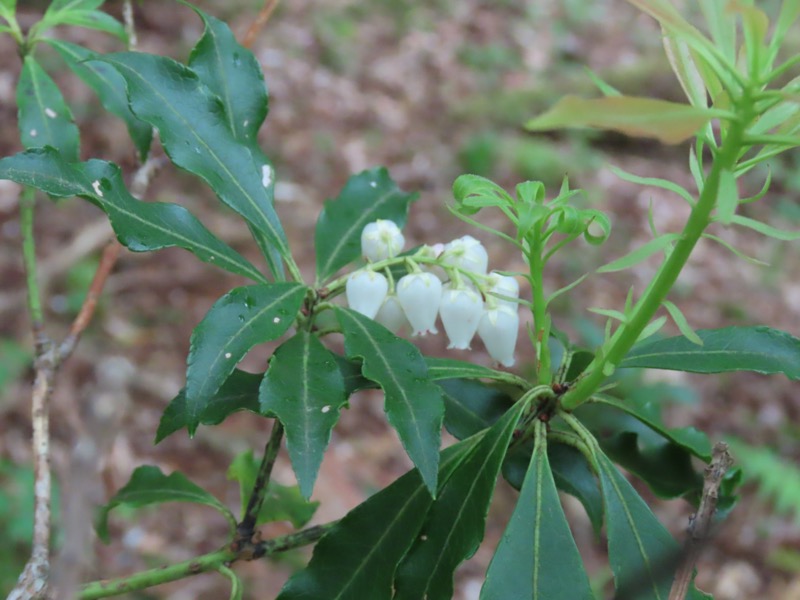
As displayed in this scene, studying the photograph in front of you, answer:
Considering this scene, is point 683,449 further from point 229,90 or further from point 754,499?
point 754,499

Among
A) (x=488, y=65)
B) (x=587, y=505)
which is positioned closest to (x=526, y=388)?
(x=587, y=505)

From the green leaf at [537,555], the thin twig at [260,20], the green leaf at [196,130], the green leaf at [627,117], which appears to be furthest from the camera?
the thin twig at [260,20]

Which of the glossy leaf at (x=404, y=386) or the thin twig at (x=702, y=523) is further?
the glossy leaf at (x=404, y=386)

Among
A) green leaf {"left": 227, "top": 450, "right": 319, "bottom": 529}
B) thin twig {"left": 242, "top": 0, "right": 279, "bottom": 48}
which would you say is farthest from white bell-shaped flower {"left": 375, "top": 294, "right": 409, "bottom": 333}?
thin twig {"left": 242, "top": 0, "right": 279, "bottom": 48}

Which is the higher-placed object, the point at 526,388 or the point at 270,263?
the point at 270,263

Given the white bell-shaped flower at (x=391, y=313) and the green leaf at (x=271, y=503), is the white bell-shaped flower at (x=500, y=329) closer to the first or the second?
the white bell-shaped flower at (x=391, y=313)

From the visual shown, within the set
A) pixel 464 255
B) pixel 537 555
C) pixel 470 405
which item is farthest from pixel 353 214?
pixel 537 555

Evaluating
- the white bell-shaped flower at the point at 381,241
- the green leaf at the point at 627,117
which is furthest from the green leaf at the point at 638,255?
the white bell-shaped flower at the point at 381,241
